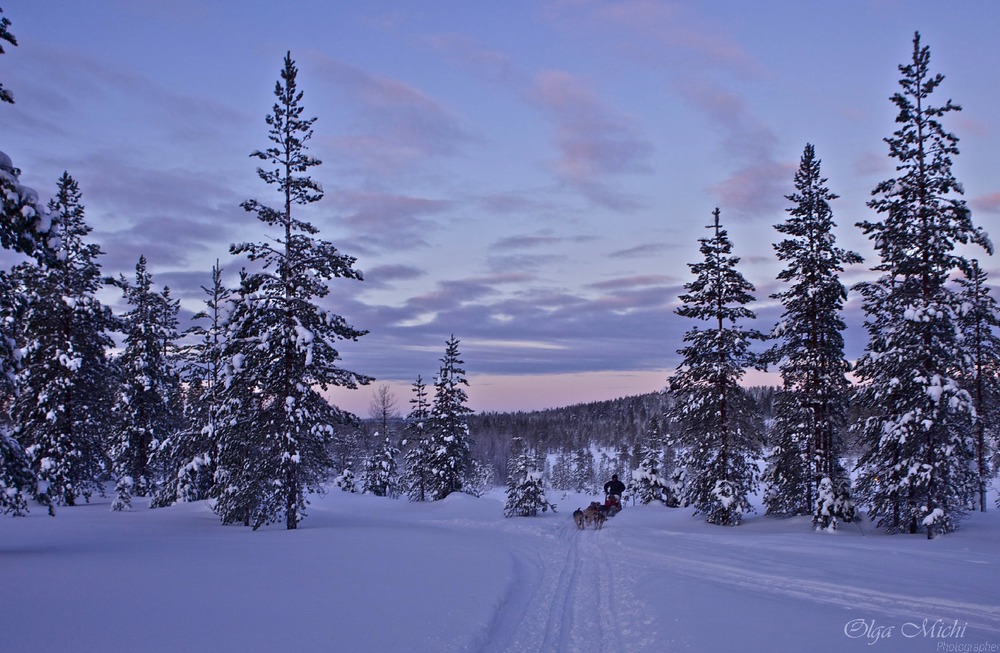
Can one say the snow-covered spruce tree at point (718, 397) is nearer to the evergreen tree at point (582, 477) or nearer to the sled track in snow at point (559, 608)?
the sled track in snow at point (559, 608)

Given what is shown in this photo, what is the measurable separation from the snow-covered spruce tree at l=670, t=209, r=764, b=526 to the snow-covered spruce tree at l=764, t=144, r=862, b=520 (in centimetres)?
126

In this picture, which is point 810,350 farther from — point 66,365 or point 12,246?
point 66,365

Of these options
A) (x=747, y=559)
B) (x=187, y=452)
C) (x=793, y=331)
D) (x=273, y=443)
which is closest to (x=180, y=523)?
(x=273, y=443)

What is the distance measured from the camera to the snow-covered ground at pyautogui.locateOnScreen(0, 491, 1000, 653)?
7293 mm

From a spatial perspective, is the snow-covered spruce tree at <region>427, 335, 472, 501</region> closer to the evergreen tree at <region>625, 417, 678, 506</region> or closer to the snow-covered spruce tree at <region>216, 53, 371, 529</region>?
the evergreen tree at <region>625, 417, 678, 506</region>

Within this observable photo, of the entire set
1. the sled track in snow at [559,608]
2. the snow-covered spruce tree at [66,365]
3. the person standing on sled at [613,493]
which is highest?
the snow-covered spruce tree at [66,365]

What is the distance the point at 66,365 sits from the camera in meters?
25.1

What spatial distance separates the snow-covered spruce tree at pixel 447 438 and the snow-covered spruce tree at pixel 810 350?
23.7 metres

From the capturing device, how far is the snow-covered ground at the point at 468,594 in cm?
729

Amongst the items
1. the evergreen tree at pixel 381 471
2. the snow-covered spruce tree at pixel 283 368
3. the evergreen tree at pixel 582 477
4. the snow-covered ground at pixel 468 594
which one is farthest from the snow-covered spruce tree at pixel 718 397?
the evergreen tree at pixel 582 477

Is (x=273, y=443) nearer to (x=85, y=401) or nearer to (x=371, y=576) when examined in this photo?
(x=371, y=576)

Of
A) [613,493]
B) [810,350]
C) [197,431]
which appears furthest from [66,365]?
[810,350]

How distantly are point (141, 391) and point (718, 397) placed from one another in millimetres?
31832

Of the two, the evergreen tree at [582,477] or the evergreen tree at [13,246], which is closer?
the evergreen tree at [13,246]
